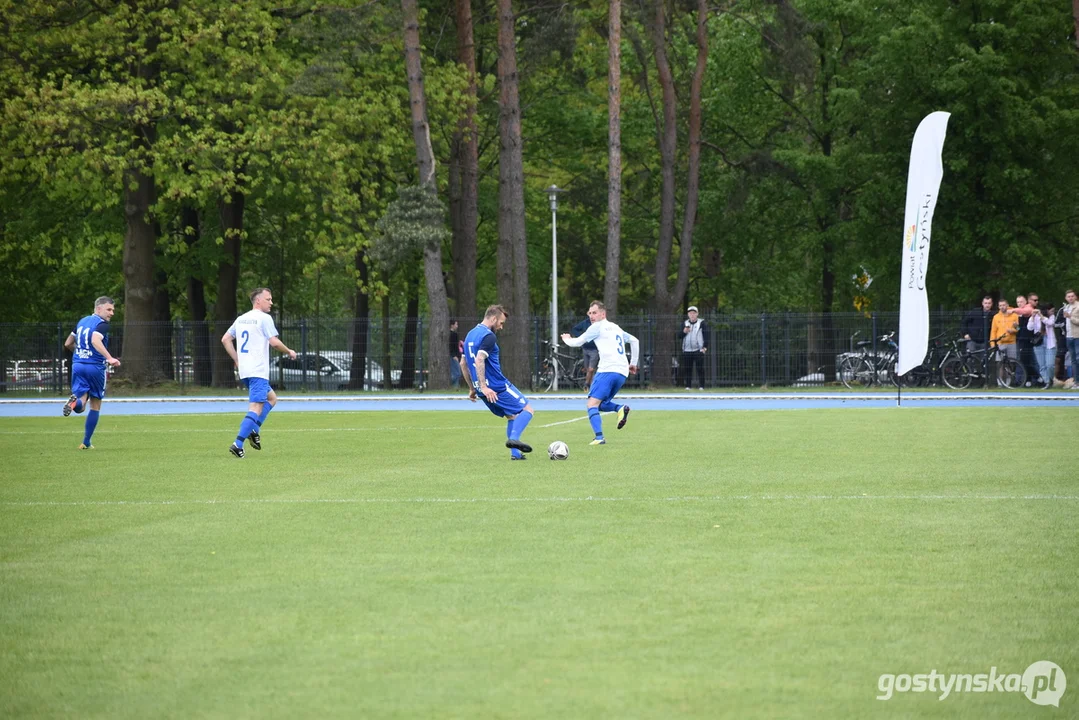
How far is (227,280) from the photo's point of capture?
1604 inches

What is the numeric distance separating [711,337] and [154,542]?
93.2ft

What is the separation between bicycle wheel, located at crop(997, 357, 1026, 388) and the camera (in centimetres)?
3175

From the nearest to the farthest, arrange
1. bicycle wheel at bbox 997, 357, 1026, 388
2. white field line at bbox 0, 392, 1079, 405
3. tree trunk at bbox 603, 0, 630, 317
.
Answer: white field line at bbox 0, 392, 1079, 405 < bicycle wheel at bbox 997, 357, 1026, 388 < tree trunk at bbox 603, 0, 630, 317

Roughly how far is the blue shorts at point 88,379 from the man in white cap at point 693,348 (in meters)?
18.8

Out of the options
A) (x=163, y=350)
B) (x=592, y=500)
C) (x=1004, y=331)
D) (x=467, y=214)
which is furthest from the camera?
(x=467, y=214)

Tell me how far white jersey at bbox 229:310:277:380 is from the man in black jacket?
20.9 metres

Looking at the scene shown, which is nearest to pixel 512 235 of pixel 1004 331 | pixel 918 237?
pixel 1004 331

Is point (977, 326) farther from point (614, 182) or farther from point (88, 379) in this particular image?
point (88, 379)

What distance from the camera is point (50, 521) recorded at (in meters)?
10.3

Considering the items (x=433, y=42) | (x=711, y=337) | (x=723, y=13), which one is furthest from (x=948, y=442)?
(x=723, y=13)

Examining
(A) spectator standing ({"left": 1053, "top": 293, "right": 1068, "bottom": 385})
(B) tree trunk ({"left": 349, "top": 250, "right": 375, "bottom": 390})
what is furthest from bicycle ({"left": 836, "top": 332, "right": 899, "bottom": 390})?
(B) tree trunk ({"left": 349, "top": 250, "right": 375, "bottom": 390})

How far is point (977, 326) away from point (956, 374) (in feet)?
4.44

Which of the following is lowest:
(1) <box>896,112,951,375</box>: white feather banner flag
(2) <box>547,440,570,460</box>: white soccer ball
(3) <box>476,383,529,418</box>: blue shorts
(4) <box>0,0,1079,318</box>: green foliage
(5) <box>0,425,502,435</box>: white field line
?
(5) <box>0,425,502,435</box>: white field line

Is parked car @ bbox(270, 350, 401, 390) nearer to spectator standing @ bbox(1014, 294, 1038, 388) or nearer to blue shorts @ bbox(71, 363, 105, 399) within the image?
spectator standing @ bbox(1014, 294, 1038, 388)
